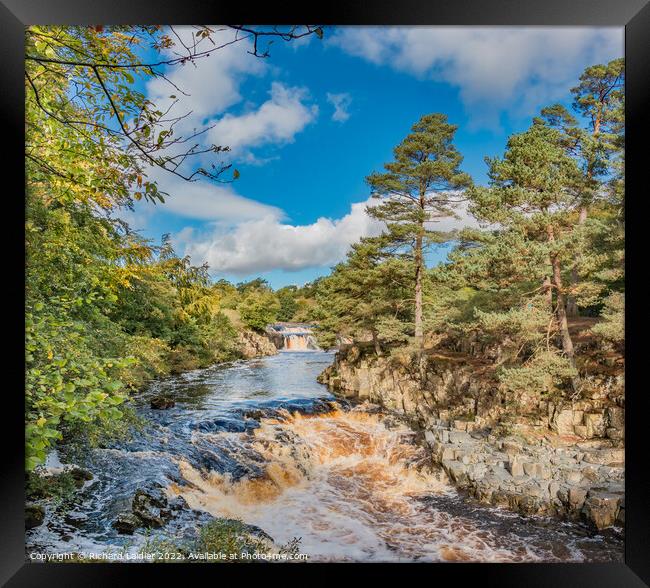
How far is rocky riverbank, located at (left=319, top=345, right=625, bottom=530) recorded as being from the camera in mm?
2744

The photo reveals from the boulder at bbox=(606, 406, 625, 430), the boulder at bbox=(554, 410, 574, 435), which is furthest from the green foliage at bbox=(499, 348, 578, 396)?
the boulder at bbox=(606, 406, 625, 430)

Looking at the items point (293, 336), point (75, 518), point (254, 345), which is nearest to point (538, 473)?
point (293, 336)

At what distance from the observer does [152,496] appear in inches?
107

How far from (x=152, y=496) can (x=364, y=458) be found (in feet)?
5.95

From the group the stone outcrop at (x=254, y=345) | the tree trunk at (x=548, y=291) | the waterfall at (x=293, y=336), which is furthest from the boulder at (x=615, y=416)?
the stone outcrop at (x=254, y=345)

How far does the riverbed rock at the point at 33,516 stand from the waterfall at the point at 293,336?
2.29 meters

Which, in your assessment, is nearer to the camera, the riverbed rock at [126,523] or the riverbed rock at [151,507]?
the riverbed rock at [126,523]

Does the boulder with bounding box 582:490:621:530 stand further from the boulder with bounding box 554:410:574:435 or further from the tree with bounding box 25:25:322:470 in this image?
the tree with bounding box 25:25:322:470

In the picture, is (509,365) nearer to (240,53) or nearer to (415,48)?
(415,48)

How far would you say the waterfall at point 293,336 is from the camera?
12.5 ft

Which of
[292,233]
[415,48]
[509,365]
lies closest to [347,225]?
[292,233]

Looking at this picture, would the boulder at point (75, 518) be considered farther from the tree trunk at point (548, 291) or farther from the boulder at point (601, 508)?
the tree trunk at point (548, 291)

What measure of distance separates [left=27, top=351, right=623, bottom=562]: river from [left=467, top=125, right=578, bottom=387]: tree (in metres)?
1.56
